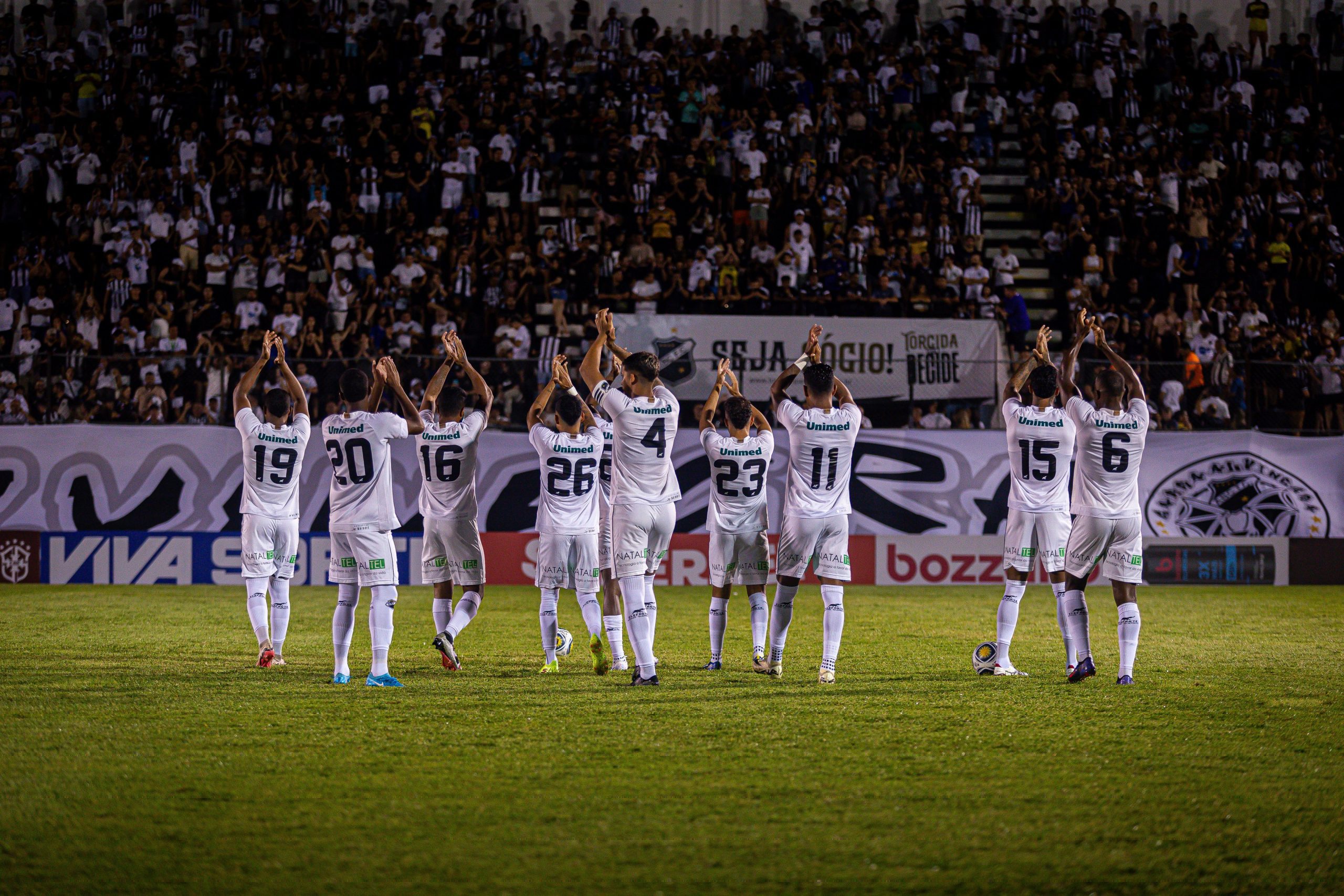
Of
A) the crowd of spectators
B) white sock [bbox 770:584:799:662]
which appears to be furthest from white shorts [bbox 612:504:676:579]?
the crowd of spectators

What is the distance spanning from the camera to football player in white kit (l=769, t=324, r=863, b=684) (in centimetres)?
1014

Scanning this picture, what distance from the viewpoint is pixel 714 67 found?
2856cm

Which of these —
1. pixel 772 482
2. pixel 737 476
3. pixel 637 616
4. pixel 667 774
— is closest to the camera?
pixel 667 774

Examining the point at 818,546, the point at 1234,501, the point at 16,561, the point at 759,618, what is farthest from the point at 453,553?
the point at 1234,501

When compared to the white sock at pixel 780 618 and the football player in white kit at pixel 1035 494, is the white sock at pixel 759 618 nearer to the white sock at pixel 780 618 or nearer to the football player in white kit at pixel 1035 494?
the white sock at pixel 780 618

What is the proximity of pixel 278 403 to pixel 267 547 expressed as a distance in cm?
125

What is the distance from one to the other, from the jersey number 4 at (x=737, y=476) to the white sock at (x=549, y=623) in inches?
66.6

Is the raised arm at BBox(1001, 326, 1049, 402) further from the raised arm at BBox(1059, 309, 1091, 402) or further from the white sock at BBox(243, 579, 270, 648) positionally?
the white sock at BBox(243, 579, 270, 648)

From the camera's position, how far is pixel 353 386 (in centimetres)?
997

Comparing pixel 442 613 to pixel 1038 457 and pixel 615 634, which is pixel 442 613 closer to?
pixel 615 634

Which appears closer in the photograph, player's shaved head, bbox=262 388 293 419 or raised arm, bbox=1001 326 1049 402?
raised arm, bbox=1001 326 1049 402

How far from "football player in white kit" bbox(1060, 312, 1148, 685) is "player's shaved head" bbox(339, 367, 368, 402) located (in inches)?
228

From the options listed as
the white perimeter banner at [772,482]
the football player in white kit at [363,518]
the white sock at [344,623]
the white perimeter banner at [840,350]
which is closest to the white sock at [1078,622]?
the football player in white kit at [363,518]

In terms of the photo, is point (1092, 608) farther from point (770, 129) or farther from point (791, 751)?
point (770, 129)
